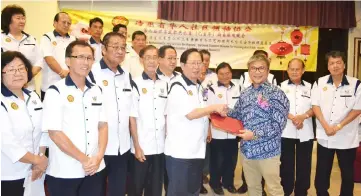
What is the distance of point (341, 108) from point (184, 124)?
170 cm

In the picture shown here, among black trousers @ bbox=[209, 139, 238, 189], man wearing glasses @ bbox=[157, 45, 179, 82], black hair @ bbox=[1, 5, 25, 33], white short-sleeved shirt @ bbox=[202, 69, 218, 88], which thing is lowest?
black trousers @ bbox=[209, 139, 238, 189]

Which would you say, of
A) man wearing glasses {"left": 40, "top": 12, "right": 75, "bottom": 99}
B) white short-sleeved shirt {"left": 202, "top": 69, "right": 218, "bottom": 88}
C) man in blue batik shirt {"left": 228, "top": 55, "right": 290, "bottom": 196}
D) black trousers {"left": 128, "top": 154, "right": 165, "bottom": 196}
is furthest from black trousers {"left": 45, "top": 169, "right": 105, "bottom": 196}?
white short-sleeved shirt {"left": 202, "top": 69, "right": 218, "bottom": 88}

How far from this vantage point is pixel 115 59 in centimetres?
271

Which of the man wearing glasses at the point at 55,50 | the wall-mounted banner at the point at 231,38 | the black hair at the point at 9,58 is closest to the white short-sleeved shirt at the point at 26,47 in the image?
the man wearing glasses at the point at 55,50

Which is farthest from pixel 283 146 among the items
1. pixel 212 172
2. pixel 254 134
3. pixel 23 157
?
pixel 23 157

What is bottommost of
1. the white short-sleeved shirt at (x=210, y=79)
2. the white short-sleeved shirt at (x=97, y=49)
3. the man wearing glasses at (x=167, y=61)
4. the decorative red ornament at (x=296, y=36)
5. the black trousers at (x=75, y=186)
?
the black trousers at (x=75, y=186)

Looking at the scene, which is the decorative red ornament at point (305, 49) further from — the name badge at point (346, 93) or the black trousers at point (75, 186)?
the black trousers at point (75, 186)

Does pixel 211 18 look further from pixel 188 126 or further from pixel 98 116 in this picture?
pixel 98 116

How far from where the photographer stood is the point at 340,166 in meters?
3.57

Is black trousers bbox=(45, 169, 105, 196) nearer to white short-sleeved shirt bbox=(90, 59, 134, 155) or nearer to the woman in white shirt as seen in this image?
the woman in white shirt

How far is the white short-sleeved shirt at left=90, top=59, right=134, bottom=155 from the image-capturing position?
2695 mm

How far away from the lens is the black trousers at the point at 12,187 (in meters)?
2.13

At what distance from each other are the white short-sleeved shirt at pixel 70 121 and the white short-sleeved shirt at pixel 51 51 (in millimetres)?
1590

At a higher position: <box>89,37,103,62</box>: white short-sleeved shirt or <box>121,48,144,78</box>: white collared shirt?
<box>89,37,103,62</box>: white short-sleeved shirt
